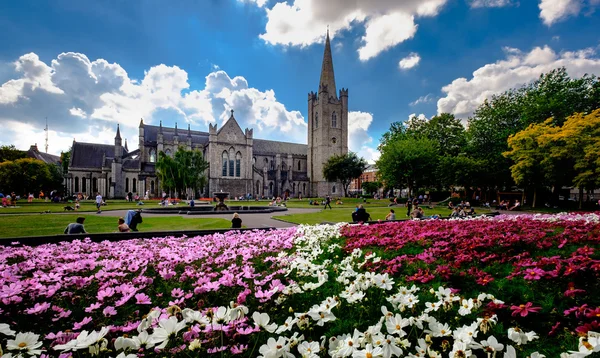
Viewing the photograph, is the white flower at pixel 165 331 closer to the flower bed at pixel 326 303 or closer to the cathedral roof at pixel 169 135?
the flower bed at pixel 326 303

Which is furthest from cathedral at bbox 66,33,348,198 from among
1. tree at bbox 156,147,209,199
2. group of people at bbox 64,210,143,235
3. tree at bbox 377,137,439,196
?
group of people at bbox 64,210,143,235

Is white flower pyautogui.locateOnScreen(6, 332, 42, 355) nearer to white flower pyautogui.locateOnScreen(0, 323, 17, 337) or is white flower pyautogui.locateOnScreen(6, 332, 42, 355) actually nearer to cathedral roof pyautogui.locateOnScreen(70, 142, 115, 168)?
white flower pyautogui.locateOnScreen(0, 323, 17, 337)

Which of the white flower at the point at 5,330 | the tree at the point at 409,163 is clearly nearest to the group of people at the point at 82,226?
the white flower at the point at 5,330

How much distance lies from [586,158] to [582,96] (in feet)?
52.3

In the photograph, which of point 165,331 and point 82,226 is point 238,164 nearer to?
point 82,226

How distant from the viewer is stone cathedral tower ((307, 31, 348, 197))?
71688mm

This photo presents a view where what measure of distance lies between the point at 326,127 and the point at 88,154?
2199 inches

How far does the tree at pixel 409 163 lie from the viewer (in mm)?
41312

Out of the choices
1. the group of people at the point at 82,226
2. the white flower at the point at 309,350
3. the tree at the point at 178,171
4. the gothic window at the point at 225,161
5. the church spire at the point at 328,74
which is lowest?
the group of people at the point at 82,226

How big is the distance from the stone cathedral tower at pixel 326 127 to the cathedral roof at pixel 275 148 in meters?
9.00

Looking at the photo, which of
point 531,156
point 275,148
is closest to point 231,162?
point 275,148

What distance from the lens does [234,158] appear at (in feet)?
207

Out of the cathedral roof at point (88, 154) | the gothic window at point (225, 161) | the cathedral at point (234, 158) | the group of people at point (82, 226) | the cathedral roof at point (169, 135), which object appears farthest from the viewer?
the cathedral roof at point (169, 135)

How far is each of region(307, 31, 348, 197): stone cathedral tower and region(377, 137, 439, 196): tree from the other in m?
28.0
